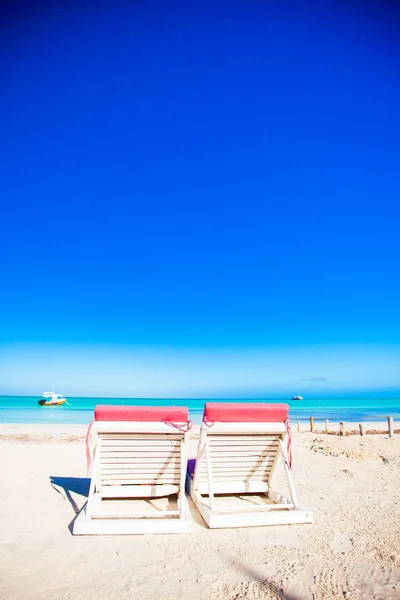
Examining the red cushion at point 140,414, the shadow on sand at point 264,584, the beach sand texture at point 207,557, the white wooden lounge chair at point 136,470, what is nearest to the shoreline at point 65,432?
the white wooden lounge chair at point 136,470

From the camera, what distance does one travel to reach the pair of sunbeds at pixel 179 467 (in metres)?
4.21

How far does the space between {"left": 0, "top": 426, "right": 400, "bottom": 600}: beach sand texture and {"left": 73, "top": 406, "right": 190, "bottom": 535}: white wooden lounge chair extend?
0.15m

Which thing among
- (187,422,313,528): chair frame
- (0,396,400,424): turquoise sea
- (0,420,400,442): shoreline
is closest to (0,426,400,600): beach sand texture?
(187,422,313,528): chair frame

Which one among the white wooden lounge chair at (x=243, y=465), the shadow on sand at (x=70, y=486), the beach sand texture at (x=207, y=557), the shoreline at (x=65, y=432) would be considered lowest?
the shoreline at (x=65, y=432)

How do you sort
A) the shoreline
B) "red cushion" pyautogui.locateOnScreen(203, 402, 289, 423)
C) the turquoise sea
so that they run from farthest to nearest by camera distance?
1. the turquoise sea
2. the shoreline
3. "red cushion" pyautogui.locateOnScreen(203, 402, 289, 423)

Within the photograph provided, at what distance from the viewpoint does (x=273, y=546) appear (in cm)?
375

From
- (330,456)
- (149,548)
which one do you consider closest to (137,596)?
(149,548)

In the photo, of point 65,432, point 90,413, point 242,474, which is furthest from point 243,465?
point 90,413

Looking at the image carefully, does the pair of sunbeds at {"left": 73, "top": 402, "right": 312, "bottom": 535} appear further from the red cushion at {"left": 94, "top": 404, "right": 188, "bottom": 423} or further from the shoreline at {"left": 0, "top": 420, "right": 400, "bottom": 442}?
the shoreline at {"left": 0, "top": 420, "right": 400, "bottom": 442}

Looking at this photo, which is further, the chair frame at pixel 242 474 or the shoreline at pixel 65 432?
the shoreline at pixel 65 432

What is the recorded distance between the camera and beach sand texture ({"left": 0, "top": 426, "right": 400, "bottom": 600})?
116 inches

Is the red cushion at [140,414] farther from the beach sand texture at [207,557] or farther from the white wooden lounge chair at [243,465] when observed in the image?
the beach sand texture at [207,557]

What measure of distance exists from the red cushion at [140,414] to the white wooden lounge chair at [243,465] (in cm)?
34

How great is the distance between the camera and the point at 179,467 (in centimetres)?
486
